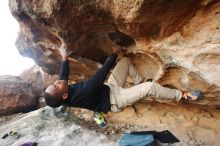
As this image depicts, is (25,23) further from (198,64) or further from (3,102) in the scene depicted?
(3,102)

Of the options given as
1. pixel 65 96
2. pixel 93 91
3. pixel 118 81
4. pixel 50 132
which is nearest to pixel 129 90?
pixel 118 81

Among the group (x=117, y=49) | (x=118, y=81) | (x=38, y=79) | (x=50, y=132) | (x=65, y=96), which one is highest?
(x=117, y=49)

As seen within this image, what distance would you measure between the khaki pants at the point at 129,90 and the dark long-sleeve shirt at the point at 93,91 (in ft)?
0.46

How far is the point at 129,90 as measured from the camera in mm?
4613

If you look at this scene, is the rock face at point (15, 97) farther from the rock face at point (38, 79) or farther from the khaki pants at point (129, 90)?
the khaki pants at point (129, 90)

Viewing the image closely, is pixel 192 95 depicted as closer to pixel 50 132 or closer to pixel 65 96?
pixel 65 96

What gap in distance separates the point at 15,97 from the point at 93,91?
6137 millimetres

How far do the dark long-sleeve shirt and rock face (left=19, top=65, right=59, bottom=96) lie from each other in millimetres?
6110

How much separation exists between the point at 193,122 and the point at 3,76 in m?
7.86

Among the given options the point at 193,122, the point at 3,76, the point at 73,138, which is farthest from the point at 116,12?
the point at 3,76

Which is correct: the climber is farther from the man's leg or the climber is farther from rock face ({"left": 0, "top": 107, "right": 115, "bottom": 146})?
rock face ({"left": 0, "top": 107, "right": 115, "bottom": 146})

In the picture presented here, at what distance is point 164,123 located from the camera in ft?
20.6

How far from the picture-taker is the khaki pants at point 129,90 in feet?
14.4

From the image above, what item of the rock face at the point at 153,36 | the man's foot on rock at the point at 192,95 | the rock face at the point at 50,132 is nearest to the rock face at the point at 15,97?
the rock face at the point at 50,132
